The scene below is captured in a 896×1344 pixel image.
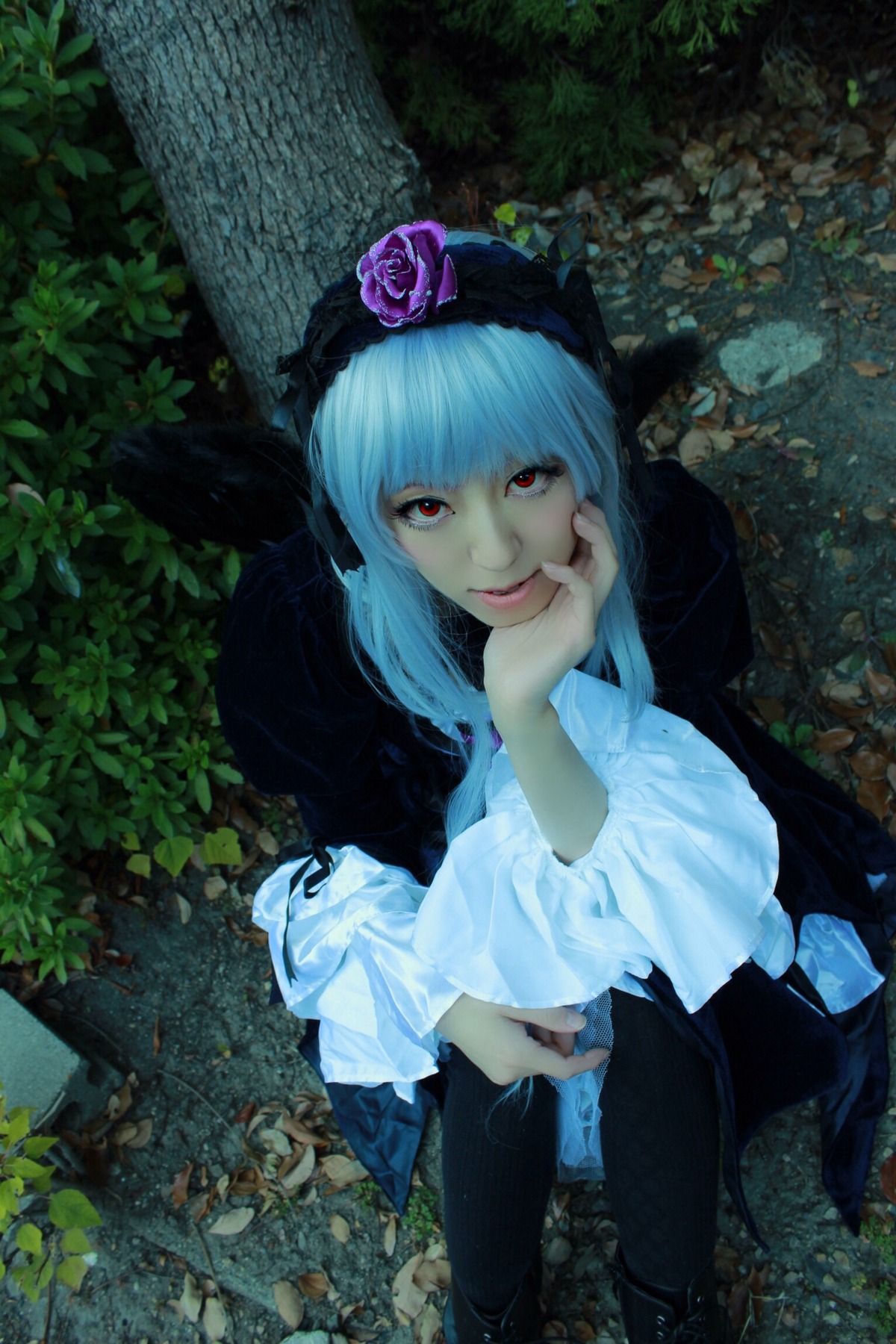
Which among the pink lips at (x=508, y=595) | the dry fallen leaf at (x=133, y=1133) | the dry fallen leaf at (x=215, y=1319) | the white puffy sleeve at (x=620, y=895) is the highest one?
the pink lips at (x=508, y=595)

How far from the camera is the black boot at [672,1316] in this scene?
181cm

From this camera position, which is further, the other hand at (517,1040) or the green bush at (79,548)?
the green bush at (79,548)

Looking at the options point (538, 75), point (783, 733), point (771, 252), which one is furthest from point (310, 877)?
point (538, 75)

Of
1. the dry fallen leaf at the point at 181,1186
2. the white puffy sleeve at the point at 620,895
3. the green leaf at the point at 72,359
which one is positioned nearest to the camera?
the white puffy sleeve at the point at 620,895

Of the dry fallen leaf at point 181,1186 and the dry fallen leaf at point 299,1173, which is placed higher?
the dry fallen leaf at point 181,1186

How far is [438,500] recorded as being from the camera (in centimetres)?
140

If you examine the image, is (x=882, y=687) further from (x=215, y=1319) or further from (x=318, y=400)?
(x=215, y=1319)

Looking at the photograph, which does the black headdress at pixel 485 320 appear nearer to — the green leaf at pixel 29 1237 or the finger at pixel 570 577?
the finger at pixel 570 577

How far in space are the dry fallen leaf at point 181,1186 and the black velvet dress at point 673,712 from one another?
714 millimetres

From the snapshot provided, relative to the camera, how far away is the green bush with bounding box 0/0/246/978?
212 centimetres

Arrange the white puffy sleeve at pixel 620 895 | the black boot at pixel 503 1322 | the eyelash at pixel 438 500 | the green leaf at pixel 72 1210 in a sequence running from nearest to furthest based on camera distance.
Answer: the eyelash at pixel 438 500 < the white puffy sleeve at pixel 620 895 < the black boot at pixel 503 1322 < the green leaf at pixel 72 1210

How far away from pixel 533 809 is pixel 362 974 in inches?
21.2

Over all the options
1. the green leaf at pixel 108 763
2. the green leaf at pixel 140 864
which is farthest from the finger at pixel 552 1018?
the green leaf at pixel 140 864

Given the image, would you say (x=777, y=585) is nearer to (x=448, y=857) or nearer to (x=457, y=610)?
(x=457, y=610)
